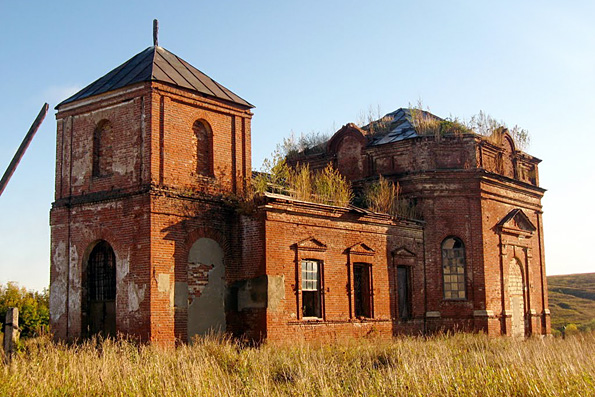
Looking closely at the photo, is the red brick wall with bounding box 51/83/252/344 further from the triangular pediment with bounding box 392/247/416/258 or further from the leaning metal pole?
the triangular pediment with bounding box 392/247/416/258

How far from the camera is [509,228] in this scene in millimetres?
23859

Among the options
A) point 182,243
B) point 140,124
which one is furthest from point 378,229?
point 140,124

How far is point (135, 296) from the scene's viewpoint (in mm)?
15859

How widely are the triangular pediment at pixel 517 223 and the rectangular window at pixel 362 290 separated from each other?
230 inches

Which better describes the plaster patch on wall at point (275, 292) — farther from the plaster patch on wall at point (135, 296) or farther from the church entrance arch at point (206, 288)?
the plaster patch on wall at point (135, 296)

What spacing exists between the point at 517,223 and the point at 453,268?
3.49m

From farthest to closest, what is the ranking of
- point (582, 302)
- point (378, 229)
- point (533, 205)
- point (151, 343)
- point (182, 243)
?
point (582, 302)
point (533, 205)
point (378, 229)
point (182, 243)
point (151, 343)

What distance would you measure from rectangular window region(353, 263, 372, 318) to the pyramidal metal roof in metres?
5.76

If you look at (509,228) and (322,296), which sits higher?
(509,228)

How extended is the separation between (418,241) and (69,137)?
11219 mm

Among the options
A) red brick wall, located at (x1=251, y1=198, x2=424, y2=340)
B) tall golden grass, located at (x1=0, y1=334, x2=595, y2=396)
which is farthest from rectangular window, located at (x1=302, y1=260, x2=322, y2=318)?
tall golden grass, located at (x1=0, y1=334, x2=595, y2=396)

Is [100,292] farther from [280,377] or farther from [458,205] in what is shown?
[458,205]

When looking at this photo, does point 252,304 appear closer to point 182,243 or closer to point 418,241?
point 182,243

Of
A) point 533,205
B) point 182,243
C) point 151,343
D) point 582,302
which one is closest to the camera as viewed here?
point 151,343
